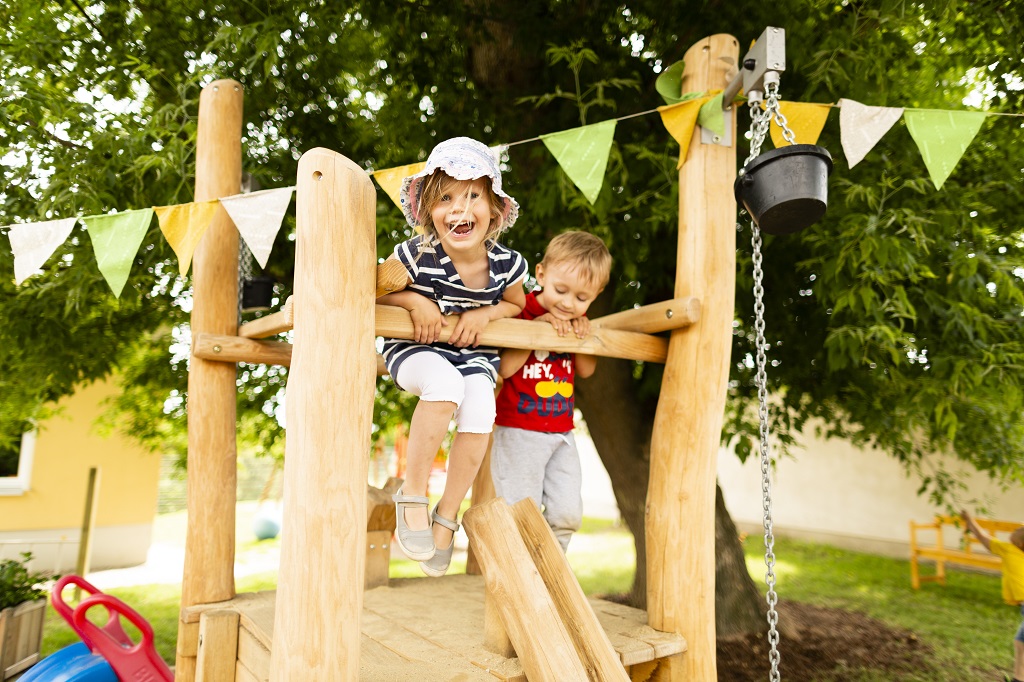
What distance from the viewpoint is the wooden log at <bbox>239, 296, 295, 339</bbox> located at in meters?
2.35

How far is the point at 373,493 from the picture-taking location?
4.09 m

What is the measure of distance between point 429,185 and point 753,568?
896 cm

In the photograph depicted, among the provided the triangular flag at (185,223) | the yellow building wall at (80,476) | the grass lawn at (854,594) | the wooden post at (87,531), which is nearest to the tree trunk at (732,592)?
the grass lawn at (854,594)

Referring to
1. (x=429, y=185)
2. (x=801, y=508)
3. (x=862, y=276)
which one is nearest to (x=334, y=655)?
(x=429, y=185)

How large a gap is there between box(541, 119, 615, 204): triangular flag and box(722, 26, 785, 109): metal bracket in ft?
1.95

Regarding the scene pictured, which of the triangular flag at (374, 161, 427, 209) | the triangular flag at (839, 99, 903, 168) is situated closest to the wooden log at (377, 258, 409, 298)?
the triangular flag at (374, 161, 427, 209)

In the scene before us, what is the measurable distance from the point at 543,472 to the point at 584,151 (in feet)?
4.70

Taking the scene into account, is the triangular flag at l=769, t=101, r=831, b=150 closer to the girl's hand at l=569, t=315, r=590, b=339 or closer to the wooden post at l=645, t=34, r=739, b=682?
the wooden post at l=645, t=34, r=739, b=682

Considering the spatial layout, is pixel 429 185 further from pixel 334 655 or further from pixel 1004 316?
pixel 1004 316

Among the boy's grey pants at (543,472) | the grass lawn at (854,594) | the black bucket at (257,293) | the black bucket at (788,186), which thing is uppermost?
the black bucket at (788,186)

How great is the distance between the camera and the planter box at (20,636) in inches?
176

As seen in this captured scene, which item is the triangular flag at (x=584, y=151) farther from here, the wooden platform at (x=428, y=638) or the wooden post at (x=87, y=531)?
the wooden post at (x=87, y=531)

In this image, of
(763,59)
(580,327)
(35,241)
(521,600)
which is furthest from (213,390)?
(763,59)

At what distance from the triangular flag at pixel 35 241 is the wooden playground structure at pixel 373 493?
63 centimetres
